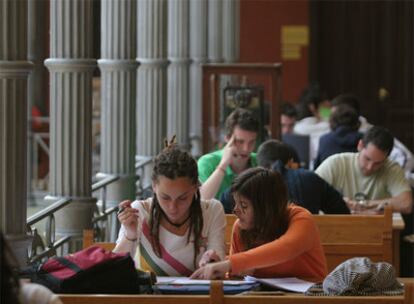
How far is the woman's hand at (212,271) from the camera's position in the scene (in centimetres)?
509

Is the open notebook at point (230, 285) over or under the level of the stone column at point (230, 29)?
under

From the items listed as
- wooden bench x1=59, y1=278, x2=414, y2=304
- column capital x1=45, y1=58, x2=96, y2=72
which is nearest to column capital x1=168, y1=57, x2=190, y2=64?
column capital x1=45, y1=58, x2=96, y2=72

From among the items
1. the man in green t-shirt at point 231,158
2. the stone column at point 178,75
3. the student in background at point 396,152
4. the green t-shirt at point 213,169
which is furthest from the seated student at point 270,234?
the stone column at point 178,75

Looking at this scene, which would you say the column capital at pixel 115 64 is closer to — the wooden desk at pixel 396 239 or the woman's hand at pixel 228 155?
the woman's hand at pixel 228 155

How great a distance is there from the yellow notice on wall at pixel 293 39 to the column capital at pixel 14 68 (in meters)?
15.5

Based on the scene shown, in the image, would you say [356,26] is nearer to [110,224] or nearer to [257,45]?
[257,45]

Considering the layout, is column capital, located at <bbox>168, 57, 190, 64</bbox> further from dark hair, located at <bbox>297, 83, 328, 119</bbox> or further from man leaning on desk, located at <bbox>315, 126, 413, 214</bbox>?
man leaning on desk, located at <bbox>315, 126, 413, 214</bbox>

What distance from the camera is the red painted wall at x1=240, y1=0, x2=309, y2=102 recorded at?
70.8 ft

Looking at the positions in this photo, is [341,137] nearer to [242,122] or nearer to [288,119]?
[242,122]

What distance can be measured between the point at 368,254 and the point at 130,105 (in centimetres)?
358

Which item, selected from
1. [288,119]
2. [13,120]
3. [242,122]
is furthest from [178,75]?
[13,120]

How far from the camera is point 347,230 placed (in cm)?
715

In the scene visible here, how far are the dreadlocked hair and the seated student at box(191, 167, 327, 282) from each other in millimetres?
173

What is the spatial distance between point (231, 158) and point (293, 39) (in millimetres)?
13786
